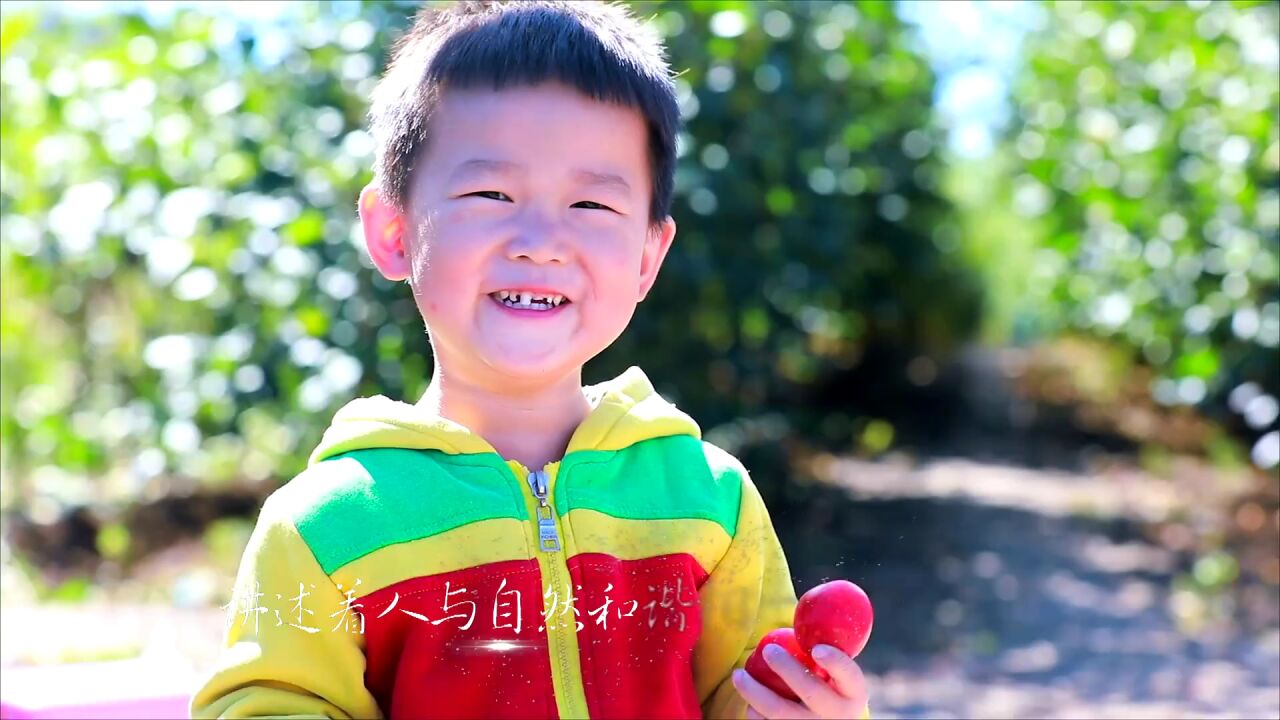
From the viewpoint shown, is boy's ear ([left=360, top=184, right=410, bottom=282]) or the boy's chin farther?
boy's ear ([left=360, top=184, right=410, bottom=282])

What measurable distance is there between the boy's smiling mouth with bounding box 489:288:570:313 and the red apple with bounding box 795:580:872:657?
0.37 metres

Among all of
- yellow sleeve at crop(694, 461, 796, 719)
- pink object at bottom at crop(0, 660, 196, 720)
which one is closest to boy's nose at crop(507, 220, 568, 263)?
yellow sleeve at crop(694, 461, 796, 719)

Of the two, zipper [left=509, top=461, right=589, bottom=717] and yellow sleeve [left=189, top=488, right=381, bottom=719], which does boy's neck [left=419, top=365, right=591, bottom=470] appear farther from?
yellow sleeve [left=189, top=488, right=381, bottom=719]

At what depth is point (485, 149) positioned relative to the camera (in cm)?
137

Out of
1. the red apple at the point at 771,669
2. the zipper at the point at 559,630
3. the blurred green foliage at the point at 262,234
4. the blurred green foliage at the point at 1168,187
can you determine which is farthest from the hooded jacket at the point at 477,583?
the blurred green foliage at the point at 1168,187

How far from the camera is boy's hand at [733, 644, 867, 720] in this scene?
1254mm

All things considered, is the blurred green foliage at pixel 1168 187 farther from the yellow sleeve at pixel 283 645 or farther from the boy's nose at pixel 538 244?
the yellow sleeve at pixel 283 645


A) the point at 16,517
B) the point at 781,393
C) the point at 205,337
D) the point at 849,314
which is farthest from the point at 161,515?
the point at 849,314

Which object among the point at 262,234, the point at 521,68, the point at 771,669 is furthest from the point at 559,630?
the point at 262,234

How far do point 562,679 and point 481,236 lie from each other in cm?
43

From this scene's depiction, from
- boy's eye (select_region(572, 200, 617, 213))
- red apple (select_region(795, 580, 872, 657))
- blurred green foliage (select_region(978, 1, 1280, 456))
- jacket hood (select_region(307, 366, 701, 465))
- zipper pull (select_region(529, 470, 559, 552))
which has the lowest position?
red apple (select_region(795, 580, 872, 657))

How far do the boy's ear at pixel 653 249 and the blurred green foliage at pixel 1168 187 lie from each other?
3.10 meters

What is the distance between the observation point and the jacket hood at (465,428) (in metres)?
1.39

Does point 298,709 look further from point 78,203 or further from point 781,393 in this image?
point 781,393
